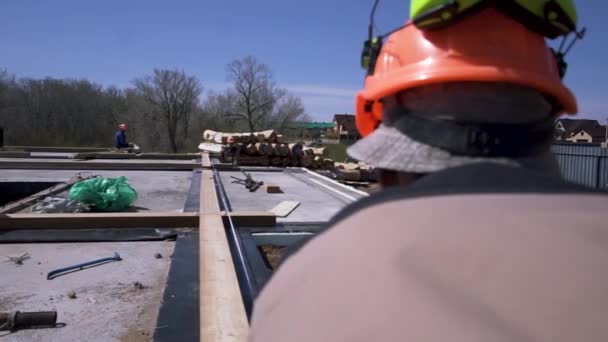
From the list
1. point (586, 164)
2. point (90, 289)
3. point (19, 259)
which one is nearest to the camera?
point (90, 289)

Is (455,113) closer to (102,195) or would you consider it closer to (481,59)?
(481,59)

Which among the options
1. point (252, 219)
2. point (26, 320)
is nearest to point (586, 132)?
point (252, 219)

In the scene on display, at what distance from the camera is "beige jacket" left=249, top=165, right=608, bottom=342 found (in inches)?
25.1

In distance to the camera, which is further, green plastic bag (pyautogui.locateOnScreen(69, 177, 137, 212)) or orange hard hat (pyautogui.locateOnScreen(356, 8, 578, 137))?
green plastic bag (pyautogui.locateOnScreen(69, 177, 137, 212))

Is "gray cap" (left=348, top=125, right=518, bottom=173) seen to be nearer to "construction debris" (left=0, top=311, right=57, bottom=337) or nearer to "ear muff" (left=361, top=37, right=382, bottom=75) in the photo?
"ear muff" (left=361, top=37, right=382, bottom=75)

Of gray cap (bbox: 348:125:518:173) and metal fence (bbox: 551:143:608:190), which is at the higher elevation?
gray cap (bbox: 348:125:518:173)

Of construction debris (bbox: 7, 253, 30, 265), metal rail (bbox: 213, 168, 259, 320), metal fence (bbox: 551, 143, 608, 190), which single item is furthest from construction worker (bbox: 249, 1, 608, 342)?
metal fence (bbox: 551, 143, 608, 190)

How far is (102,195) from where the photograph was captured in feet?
20.8

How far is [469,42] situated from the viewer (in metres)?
1.05

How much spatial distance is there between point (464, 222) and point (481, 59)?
0.45 meters

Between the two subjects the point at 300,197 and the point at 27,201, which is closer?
the point at 27,201

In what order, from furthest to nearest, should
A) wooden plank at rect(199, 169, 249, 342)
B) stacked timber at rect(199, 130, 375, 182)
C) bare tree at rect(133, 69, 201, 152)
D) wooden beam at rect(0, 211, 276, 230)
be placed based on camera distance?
bare tree at rect(133, 69, 201, 152)
stacked timber at rect(199, 130, 375, 182)
wooden beam at rect(0, 211, 276, 230)
wooden plank at rect(199, 169, 249, 342)

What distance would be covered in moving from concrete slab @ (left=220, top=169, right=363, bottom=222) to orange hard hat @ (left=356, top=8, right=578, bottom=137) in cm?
422

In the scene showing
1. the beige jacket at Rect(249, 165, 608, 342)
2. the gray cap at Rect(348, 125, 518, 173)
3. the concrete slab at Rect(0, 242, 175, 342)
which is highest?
the gray cap at Rect(348, 125, 518, 173)
